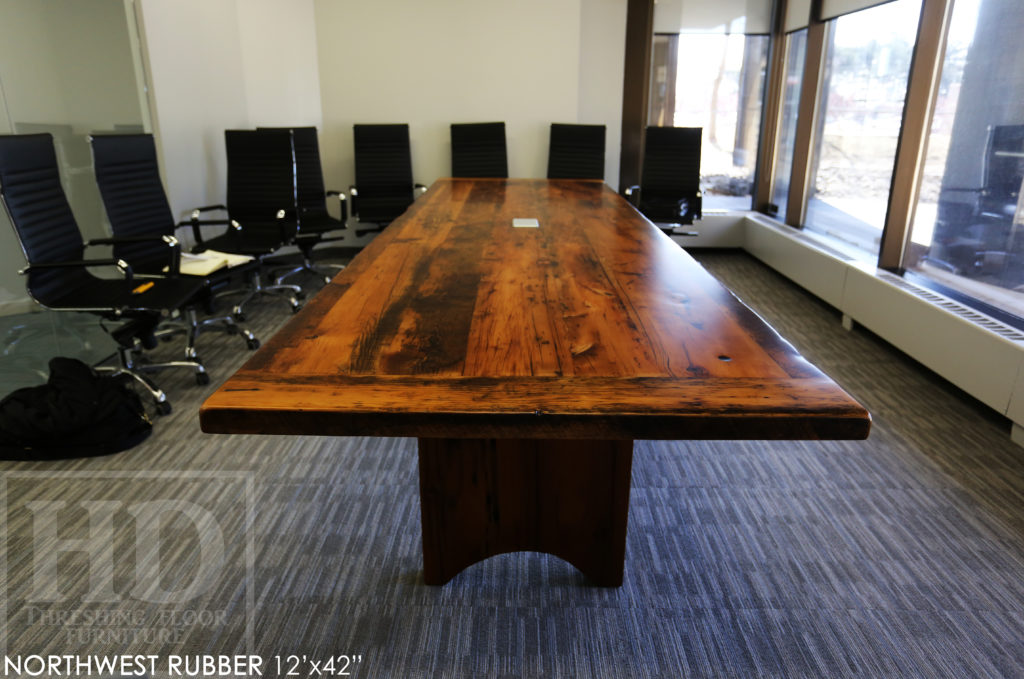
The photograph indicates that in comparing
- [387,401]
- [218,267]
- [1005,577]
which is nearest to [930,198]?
[1005,577]

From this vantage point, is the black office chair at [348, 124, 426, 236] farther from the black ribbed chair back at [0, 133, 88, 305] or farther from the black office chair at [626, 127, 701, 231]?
the black ribbed chair back at [0, 133, 88, 305]

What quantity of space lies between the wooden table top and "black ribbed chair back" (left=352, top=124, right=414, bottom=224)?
361 centimetres

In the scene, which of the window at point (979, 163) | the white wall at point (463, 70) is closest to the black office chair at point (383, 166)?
the white wall at point (463, 70)

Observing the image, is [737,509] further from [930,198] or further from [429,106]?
[429,106]

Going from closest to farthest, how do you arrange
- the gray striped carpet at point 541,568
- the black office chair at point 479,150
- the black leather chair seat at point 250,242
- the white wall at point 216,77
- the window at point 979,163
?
the gray striped carpet at point 541,568, the window at point 979,163, the black leather chair seat at point 250,242, the white wall at point 216,77, the black office chair at point 479,150

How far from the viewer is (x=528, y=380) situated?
4.48 feet

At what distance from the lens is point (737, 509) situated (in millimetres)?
2377

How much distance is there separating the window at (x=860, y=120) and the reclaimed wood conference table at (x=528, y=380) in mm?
2571

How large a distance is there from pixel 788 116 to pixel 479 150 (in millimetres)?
2829

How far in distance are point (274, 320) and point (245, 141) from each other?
1.28 metres

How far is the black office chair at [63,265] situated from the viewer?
2877 millimetres

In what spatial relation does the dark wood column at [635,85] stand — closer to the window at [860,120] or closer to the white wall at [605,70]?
the white wall at [605,70]

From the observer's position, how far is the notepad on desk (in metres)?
3.66

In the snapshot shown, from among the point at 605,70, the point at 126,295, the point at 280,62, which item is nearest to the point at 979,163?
the point at 605,70
